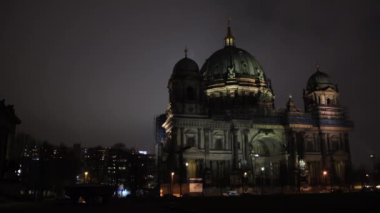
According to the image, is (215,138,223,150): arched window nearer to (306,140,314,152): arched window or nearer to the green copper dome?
(306,140,314,152): arched window

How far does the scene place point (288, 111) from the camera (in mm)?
85938

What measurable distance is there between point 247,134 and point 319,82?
26801 mm

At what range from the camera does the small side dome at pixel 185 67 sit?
81000mm

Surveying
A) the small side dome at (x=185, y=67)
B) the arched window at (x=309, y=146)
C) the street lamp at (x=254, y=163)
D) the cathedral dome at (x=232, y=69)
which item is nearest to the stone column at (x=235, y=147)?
the street lamp at (x=254, y=163)

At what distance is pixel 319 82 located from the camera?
318 ft

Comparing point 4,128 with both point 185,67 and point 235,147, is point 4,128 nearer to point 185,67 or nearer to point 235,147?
point 185,67

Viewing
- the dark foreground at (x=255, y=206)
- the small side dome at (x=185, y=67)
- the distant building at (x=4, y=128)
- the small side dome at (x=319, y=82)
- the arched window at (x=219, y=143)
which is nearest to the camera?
the dark foreground at (x=255, y=206)

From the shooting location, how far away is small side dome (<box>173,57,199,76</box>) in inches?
3189

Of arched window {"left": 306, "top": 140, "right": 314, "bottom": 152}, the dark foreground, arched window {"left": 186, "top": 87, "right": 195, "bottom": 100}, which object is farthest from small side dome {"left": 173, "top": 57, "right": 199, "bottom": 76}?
the dark foreground

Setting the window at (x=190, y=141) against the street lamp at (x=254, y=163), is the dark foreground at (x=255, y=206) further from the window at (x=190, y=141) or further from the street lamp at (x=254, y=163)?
the street lamp at (x=254, y=163)

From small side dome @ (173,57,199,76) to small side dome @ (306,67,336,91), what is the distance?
3065cm

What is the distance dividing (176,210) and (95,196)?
14.6m

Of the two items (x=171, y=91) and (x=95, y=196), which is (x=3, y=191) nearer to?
(x=95, y=196)

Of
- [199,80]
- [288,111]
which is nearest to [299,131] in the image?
[288,111]
